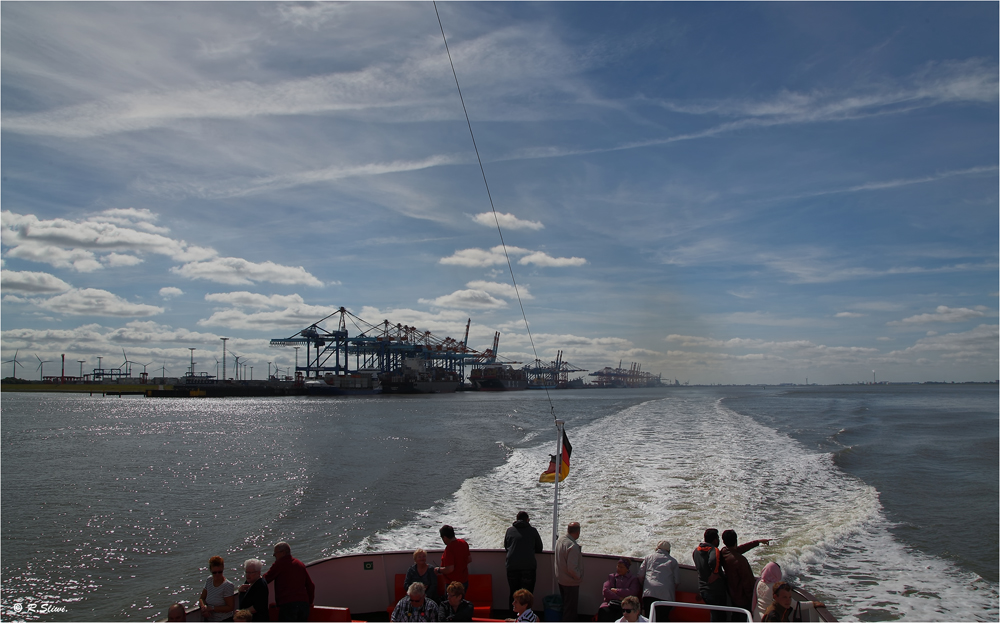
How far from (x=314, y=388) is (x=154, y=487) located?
9744 centimetres

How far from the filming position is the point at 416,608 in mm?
5242

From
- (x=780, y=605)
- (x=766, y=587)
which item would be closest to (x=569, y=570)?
(x=766, y=587)

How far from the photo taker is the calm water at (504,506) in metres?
10.7

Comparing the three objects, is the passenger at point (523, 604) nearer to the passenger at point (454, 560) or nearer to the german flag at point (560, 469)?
the passenger at point (454, 560)

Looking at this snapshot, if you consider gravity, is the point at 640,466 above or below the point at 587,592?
below

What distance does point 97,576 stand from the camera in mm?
11352

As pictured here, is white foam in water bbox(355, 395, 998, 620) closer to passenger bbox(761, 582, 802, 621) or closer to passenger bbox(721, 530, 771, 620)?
passenger bbox(721, 530, 771, 620)

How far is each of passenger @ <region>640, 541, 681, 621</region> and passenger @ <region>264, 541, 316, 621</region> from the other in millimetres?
3452

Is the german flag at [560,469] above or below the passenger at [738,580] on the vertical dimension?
above

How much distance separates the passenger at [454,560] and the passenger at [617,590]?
1.53m

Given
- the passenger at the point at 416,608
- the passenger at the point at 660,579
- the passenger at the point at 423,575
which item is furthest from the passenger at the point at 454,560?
the passenger at the point at 660,579

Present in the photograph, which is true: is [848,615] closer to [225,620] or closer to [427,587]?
[427,587]

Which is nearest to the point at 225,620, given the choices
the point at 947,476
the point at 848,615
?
the point at 848,615

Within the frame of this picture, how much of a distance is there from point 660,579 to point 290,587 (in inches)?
149
